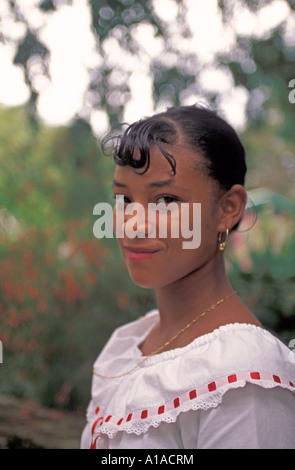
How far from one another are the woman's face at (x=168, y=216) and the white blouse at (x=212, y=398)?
21 centimetres

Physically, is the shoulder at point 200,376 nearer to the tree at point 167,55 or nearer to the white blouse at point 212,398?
the white blouse at point 212,398

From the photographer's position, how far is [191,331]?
4.37ft

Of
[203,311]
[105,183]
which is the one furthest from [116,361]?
[105,183]

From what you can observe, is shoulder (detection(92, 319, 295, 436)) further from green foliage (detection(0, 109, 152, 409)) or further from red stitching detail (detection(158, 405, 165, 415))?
green foliage (detection(0, 109, 152, 409))

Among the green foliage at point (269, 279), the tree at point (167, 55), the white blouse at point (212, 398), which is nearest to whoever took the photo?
the white blouse at point (212, 398)

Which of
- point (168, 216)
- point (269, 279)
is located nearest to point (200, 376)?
point (168, 216)

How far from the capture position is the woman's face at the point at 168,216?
1.25 meters

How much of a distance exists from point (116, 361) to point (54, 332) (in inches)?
90.7

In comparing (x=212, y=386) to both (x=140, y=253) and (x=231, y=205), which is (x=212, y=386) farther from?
(x=231, y=205)

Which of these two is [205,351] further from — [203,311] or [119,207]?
[119,207]

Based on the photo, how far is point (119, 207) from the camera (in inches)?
53.6

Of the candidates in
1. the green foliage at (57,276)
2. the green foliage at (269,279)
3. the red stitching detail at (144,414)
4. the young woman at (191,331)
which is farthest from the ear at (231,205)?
the green foliage at (57,276)

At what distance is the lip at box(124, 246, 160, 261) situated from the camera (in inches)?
50.1

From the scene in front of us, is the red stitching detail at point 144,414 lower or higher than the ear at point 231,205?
lower
